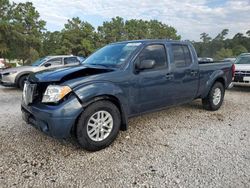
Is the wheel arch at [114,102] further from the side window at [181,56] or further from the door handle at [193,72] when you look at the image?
the door handle at [193,72]

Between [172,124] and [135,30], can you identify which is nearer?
[172,124]

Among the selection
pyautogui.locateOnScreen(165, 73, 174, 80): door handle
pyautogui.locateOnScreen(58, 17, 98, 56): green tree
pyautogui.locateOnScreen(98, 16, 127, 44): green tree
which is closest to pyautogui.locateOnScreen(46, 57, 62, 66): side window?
pyautogui.locateOnScreen(165, 73, 174, 80): door handle

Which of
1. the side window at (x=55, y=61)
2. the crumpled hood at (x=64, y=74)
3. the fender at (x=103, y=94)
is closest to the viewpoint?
the fender at (x=103, y=94)

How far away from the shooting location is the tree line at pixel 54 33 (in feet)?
102

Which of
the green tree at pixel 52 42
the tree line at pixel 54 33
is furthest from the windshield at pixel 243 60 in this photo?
the green tree at pixel 52 42

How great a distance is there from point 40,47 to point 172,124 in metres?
33.5

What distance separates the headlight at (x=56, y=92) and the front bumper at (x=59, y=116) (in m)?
0.09

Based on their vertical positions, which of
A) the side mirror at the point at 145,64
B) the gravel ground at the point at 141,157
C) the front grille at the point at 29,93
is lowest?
the gravel ground at the point at 141,157

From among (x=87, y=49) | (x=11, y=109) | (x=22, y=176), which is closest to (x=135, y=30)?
(x=87, y=49)

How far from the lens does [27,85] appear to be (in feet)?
13.1

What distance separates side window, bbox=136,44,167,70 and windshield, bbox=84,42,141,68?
0.18 meters

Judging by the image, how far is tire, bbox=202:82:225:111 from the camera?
5998mm

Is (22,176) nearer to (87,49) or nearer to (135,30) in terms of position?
(87,49)

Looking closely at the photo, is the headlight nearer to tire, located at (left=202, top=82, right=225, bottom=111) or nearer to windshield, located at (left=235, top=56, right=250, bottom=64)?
tire, located at (left=202, top=82, right=225, bottom=111)
